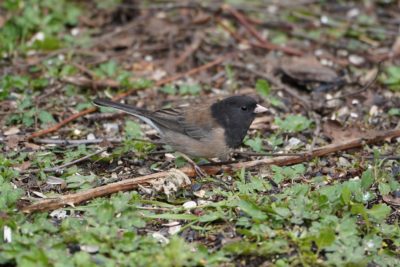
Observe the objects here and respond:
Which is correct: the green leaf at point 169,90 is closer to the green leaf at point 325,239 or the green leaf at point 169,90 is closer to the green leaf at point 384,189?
the green leaf at point 384,189

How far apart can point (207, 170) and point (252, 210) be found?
992mm

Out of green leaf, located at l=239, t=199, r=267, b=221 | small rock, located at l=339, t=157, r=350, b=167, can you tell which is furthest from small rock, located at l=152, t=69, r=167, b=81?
green leaf, located at l=239, t=199, r=267, b=221

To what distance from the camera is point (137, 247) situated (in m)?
3.63

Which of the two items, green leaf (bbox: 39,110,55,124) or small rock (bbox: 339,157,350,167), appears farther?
green leaf (bbox: 39,110,55,124)

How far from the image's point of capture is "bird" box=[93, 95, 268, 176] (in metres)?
4.84

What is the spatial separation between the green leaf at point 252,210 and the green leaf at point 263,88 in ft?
7.01

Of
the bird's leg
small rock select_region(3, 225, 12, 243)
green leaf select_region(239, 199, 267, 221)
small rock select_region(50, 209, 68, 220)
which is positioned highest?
small rock select_region(3, 225, 12, 243)

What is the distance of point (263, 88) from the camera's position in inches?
234

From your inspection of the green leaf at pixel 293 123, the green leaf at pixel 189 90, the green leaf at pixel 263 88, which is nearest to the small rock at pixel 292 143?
the green leaf at pixel 293 123

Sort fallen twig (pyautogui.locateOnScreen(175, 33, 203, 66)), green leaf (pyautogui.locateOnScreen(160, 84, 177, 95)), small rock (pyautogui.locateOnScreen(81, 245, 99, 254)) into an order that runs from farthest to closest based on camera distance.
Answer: fallen twig (pyautogui.locateOnScreen(175, 33, 203, 66)), green leaf (pyautogui.locateOnScreen(160, 84, 177, 95)), small rock (pyautogui.locateOnScreen(81, 245, 99, 254))

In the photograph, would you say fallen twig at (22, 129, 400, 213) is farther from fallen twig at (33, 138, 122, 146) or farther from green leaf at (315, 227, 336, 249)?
green leaf at (315, 227, 336, 249)

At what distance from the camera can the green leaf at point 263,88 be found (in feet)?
19.5

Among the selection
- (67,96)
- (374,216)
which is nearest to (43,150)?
(67,96)

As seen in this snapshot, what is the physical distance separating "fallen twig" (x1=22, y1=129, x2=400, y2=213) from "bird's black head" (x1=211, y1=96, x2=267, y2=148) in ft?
0.67
